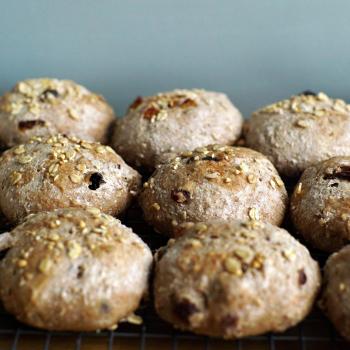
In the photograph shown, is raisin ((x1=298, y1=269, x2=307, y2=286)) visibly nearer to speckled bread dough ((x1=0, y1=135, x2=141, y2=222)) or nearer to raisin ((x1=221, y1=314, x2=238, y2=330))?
raisin ((x1=221, y1=314, x2=238, y2=330))

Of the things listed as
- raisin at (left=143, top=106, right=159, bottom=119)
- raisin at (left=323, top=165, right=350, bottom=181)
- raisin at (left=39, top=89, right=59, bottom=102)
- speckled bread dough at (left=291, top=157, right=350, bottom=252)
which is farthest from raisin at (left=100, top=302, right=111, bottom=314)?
raisin at (left=39, top=89, right=59, bottom=102)

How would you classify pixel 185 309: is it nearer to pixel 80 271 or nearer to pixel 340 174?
pixel 80 271

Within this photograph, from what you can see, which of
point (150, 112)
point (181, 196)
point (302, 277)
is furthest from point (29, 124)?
point (302, 277)

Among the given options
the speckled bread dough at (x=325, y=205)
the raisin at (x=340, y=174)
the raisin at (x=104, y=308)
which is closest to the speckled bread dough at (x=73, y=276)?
the raisin at (x=104, y=308)

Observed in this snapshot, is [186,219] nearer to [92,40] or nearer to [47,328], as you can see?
[47,328]

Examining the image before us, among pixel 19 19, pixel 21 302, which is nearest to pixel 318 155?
pixel 21 302
